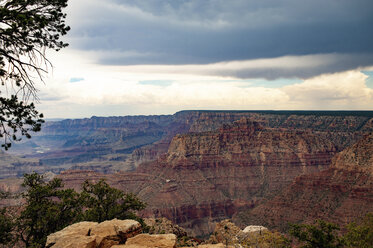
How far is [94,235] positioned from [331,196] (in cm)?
9665

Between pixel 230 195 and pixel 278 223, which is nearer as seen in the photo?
pixel 278 223

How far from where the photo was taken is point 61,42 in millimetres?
23625

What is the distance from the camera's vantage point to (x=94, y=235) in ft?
69.2

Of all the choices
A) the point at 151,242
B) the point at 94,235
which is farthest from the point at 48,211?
the point at 151,242

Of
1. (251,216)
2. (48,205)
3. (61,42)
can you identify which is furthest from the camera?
(251,216)

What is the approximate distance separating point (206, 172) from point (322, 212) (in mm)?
97308

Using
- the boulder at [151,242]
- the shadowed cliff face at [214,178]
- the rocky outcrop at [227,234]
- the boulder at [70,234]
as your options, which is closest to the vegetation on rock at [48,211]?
the boulder at [70,234]

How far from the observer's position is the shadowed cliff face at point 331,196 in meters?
89.6

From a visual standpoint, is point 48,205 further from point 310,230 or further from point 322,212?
point 322,212

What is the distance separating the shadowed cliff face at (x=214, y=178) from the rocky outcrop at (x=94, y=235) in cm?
10971

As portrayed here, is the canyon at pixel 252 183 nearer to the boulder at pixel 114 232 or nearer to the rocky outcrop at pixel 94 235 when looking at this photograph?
the boulder at pixel 114 232

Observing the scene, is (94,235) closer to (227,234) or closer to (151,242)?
(151,242)

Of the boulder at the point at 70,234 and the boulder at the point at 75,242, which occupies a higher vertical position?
the boulder at the point at 75,242

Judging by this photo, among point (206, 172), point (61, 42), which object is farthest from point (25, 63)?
point (206, 172)
